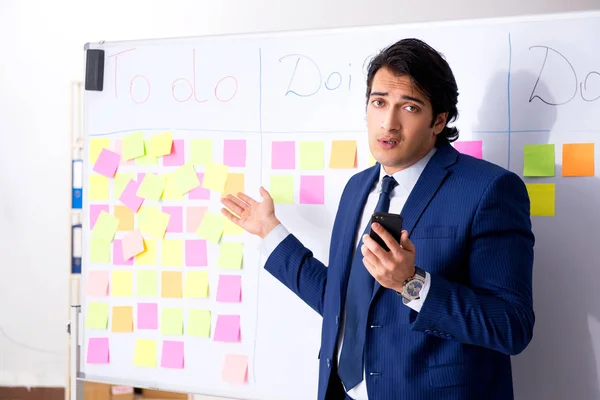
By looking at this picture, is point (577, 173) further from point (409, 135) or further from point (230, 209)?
point (230, 209)

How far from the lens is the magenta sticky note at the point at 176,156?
1996mm

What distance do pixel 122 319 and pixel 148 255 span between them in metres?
0.22

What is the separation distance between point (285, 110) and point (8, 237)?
2632 mm

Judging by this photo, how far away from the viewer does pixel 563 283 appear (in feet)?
5.41

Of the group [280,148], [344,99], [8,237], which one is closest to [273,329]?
[280,148]

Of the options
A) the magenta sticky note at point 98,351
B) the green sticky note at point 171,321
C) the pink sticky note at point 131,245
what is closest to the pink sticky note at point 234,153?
the pink sticky note at point 131,245

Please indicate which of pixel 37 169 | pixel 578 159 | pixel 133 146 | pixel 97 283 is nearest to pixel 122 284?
pixel 97 283

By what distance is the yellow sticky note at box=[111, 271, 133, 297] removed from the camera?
2039mm

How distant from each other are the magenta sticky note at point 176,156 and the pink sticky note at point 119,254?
0.29 m

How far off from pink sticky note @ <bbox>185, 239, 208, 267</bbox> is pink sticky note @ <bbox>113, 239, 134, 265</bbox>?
197 millimetres

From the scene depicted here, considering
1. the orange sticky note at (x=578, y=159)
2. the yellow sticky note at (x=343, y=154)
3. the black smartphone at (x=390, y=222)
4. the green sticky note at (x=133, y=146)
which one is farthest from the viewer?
the green sticky note at (x=133, y=146)

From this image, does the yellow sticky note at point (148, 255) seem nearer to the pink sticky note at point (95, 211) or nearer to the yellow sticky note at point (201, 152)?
the pink sticky note at point (95, 211)

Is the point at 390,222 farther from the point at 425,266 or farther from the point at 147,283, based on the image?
the point at 147,283

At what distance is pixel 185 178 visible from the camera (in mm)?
1987
